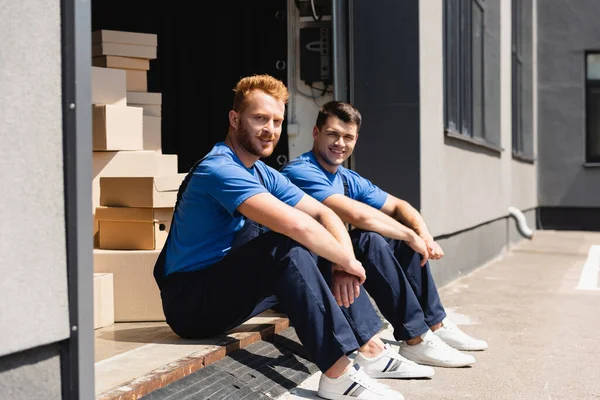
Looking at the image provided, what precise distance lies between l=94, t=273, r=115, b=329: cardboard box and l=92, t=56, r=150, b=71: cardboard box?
1.68m

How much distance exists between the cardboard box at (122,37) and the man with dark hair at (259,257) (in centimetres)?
204

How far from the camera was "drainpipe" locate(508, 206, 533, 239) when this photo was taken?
12625 mm

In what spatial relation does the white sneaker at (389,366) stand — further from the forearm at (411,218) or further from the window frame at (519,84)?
the window frame at (519,84)

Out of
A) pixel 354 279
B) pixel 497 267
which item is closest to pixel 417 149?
pixel 354 279

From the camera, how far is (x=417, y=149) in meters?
6.72

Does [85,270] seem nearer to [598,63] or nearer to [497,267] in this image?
[497,267]

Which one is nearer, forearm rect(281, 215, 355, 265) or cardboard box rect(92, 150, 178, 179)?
forearm rect(281, 215, 355, 265)

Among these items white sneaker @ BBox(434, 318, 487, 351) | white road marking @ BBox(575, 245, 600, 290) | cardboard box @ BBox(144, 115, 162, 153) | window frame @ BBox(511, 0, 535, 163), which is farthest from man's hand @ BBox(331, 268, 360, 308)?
window frame @ BBox(511, 0, 535, 163)

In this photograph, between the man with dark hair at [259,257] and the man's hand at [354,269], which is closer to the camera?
the man with dark hair at [259,257]

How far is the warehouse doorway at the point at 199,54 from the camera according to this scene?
676 centimetres

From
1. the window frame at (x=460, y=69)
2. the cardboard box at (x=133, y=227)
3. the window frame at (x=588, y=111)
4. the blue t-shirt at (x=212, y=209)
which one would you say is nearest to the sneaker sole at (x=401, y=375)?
the blue t-shirt at (x=212, y=209)

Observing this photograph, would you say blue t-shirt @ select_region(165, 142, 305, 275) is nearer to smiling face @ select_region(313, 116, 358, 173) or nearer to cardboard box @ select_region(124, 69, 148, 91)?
smiling face @ select_region(313, 116, 358, 173)

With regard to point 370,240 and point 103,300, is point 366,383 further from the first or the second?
point 103,300

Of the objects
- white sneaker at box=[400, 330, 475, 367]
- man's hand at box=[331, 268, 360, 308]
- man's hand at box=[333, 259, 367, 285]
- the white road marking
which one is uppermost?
man's hand at box=[333, 259, 367, 285]
